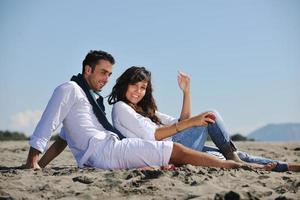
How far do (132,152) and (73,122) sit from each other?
0.73 meters

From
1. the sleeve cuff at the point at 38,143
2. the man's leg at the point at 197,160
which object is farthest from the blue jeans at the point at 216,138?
the sleeve cuff at the point at 38,143

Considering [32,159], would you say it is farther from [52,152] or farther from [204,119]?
[204,119]

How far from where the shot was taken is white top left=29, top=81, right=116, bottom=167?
4785 mm

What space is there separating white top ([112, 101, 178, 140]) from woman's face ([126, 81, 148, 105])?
221 mm

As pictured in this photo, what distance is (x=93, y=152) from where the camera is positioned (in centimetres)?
482

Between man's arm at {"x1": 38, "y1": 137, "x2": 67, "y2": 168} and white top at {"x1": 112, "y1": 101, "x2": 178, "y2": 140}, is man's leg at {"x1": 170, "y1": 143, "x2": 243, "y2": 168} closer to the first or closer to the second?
white top at {"x1": 112, "y1": 101, "x2": 178, "y2": 140}

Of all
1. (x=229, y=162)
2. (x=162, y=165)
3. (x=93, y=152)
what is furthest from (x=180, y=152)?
(x=93, y=152)

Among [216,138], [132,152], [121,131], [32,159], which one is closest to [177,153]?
[132,152]

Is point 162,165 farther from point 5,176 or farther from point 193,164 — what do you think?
point 5,176

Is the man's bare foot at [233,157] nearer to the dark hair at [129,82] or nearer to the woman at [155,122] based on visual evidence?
the woman at [155,122]

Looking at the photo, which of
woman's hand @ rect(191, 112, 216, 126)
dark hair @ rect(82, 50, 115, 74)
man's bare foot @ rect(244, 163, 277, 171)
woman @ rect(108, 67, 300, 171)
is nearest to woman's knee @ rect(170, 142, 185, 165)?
woman @ rect(108, 67, 300, 171)

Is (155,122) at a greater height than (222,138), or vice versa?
(155,122)

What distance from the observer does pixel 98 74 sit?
5.20 m

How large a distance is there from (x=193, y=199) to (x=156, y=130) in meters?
1.55
